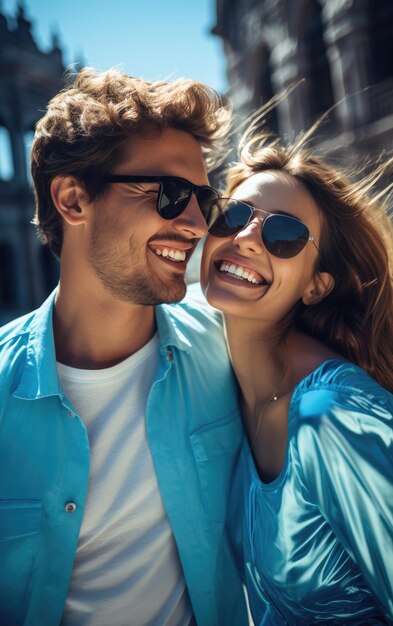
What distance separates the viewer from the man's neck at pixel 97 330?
219cm

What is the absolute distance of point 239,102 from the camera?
11320 mm

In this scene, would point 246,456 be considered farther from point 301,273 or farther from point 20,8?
point 20,8

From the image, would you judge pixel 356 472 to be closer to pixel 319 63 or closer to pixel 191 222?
pixel 191 222

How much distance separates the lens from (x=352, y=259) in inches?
88.3

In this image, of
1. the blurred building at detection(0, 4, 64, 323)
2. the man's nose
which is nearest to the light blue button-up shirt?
the man's nose

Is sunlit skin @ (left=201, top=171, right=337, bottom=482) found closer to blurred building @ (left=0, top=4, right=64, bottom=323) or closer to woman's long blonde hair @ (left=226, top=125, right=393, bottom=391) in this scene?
woman's long blonde hair @ (left=226, top=125, right=393, bottom=391)

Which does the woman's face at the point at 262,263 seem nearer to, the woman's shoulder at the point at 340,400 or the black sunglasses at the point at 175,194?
the black sunglasses at the point at 175,194

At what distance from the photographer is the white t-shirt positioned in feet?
6.00

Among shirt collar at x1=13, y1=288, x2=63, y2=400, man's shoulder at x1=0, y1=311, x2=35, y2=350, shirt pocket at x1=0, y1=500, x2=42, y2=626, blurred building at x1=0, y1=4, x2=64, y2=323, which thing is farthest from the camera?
blurred building at x1=0, y1=4, x2=64, y2=323

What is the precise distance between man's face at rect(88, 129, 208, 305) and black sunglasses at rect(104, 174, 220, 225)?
0.03 m

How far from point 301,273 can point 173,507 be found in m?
1.17

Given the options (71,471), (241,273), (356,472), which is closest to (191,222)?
(241,273)

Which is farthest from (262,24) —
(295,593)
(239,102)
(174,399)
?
(295,593)

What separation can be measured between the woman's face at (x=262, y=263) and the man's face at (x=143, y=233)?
0.60 ft
